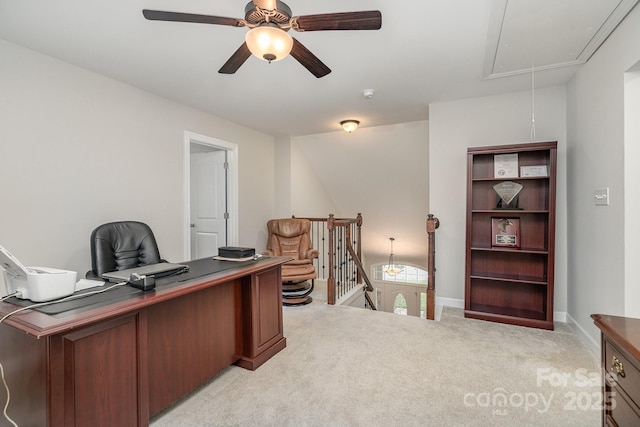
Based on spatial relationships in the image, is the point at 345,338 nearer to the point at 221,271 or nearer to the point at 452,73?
the point at 221,271

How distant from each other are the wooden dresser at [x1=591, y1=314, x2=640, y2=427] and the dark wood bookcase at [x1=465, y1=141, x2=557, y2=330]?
7.10 feet

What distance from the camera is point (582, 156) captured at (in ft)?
9.17

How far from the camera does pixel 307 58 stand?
6.15 ft

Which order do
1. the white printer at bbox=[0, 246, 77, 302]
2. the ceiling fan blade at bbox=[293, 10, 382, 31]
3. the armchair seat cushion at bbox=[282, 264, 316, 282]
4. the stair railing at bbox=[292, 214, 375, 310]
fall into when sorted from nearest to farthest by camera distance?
the white printer at bbox=[0, 246, 77, 302] → the ceiling fan blade at bbox=[293, 10, 382, 31] → the armchair seat cushion at bbox=[282, 264, 316, 282] → the stair railing at bbox=[292, 214, 375, 310]

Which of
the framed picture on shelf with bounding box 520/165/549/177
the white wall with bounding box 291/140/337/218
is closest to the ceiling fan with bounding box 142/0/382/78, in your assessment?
the framed picture on shelf with bounding box 520/165/549/177

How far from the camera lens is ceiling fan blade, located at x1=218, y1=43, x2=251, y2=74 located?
1.81 meters

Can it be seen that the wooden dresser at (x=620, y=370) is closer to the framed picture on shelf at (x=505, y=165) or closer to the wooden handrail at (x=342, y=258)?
the framed picture on shelf at (x=505, y=165)

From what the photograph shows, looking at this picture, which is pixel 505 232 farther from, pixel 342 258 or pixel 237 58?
pixel 237 58

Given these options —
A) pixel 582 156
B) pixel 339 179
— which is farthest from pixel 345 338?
pixel 339 179

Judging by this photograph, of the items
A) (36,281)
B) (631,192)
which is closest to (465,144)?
(631,192)

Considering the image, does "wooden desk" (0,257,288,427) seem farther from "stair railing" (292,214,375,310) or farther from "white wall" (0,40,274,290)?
"stair railing" (292,214,375,310)

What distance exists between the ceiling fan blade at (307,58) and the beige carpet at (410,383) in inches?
83.7

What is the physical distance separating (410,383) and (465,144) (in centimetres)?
272

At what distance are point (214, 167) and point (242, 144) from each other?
21.3 inches
